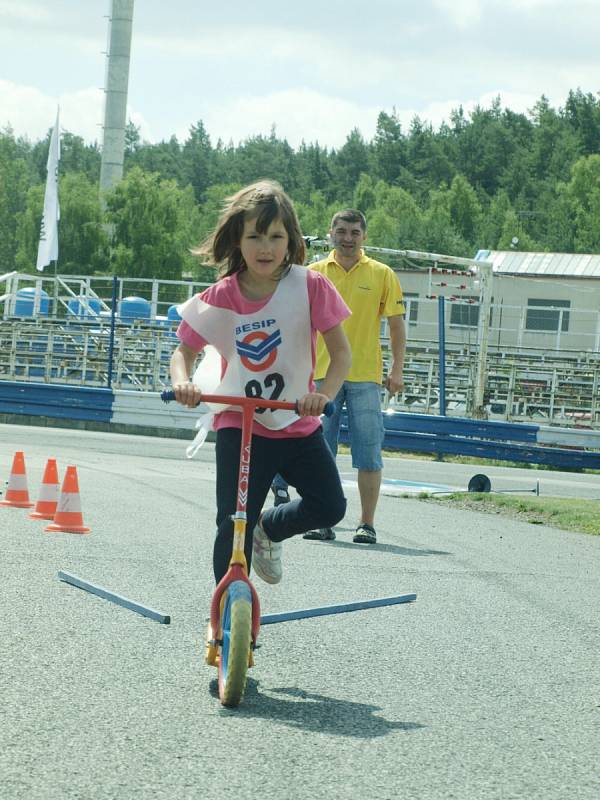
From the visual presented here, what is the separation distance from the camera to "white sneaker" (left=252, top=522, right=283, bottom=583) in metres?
5.29

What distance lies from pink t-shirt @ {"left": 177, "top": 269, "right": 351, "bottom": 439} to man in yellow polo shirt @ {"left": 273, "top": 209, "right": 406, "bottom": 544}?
3575 mm

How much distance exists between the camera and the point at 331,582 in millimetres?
6953

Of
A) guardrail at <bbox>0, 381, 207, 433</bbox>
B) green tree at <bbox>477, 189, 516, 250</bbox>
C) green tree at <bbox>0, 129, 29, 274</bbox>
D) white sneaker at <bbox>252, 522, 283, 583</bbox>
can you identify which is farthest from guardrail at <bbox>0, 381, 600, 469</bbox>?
green tree at <bbox>477, 189, 516, 250</bbox>

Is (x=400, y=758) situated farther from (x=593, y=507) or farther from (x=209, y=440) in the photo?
(x=209, y=440)

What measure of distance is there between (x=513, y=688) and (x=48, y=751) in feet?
5.86

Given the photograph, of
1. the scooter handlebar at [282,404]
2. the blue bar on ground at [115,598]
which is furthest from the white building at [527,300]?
the scooter handlebar at [282,404]

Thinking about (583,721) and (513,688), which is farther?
(513,688)

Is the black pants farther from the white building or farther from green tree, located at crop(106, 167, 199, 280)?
green tree, located at crop(106, 167, 199, 280)

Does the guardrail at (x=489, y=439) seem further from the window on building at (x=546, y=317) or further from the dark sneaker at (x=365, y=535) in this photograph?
the window on building at (x=546, y=317)

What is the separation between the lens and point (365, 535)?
28.7 ft

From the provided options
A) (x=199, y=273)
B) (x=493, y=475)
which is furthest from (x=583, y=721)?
(x=199, y=273)

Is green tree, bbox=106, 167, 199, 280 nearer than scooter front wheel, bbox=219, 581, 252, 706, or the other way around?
scooter front wheel, bbox=219, 581, 252, 706

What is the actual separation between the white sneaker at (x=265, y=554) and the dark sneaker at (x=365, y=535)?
3.44m

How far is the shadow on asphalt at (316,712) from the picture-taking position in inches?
159
